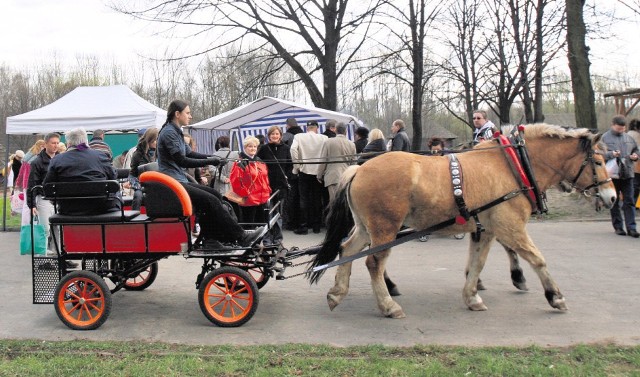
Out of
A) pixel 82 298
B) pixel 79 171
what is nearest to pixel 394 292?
pixel 82 298

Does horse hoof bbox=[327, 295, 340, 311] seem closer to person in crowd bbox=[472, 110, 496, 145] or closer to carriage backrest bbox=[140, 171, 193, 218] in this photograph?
carriage backrest bbox=[140, 171, 193, 218]

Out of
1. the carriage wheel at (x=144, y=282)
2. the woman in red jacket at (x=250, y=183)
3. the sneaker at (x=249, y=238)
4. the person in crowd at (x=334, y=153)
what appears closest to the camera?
the sneaker at (x=249, y=238)

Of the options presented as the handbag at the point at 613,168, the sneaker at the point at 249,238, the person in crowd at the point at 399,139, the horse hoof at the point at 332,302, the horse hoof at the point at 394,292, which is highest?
the person in crowd at the point at 399,139

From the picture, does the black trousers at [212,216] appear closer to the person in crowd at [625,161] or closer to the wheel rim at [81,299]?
the wheel rim at [81,299]

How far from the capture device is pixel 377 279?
586 centimetres

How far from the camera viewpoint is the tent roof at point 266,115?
14.2 meters

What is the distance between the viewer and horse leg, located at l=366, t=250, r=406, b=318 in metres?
5.76

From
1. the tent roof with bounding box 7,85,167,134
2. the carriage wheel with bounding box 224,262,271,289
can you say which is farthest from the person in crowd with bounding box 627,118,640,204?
the tent roof with bounding box 7,85,167,134

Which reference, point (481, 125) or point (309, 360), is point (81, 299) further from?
point (481, 125)

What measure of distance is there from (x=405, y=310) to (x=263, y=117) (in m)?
10.5

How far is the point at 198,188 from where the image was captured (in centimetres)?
576

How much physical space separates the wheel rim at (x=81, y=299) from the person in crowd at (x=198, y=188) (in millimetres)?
1114

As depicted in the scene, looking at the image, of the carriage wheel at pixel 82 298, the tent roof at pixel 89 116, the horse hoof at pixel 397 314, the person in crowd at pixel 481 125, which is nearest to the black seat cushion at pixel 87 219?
the carriage wheel at pixel 82 298

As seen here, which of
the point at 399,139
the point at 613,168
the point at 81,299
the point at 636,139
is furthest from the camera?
the point at 636,139
